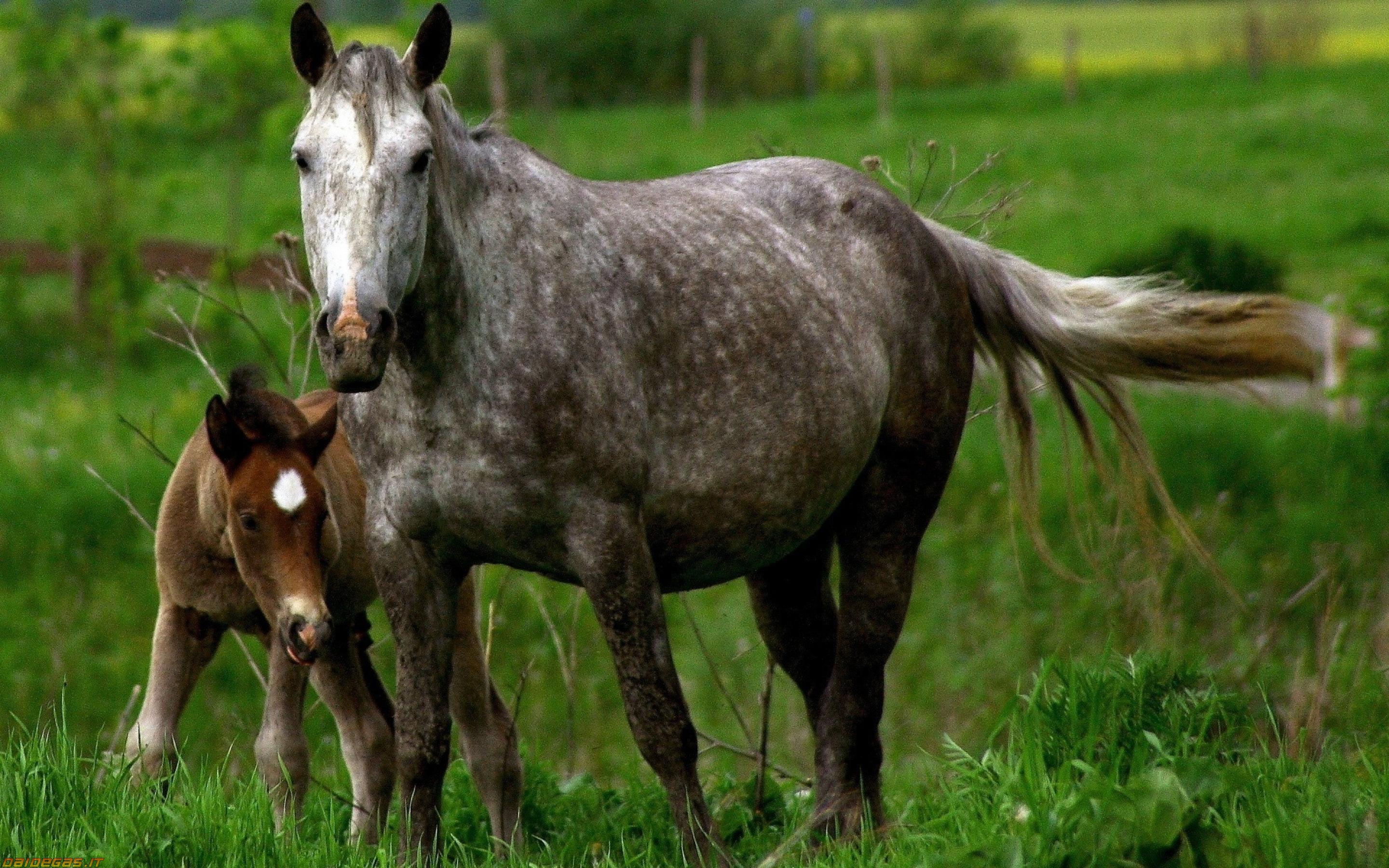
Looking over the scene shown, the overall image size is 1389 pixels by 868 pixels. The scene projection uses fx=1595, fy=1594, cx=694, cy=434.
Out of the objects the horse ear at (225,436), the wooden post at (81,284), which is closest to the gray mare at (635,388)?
the horse ear at (225,436)

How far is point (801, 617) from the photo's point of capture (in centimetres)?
553

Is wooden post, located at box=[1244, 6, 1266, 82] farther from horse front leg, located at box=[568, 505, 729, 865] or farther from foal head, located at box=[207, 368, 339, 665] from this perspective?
horse front leg, located at box=[568, 505, 729, 865]

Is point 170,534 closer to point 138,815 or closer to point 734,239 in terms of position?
point 138,815

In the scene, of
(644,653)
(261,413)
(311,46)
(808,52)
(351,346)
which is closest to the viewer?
(351,346)

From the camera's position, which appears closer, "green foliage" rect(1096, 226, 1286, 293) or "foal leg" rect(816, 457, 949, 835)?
"foal leg" rect(816, 457, 949, 835)

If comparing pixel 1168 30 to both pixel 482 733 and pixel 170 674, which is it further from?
pixel 170 674

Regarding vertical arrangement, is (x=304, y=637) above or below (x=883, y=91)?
above

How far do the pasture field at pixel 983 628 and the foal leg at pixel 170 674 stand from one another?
0.28 m

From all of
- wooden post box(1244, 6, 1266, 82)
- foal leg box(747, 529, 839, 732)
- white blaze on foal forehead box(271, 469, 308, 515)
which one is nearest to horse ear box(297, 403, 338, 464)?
white blaze on foal forehead box(271, 469, 308, 515)

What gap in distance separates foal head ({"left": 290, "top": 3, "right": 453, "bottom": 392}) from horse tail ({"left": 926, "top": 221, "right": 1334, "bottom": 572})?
2.43m

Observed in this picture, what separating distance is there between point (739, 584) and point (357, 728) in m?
6.73

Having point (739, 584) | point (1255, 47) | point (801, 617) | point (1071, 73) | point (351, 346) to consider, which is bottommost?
point (739, 584)

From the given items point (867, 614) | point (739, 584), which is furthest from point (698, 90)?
point (867, 614)

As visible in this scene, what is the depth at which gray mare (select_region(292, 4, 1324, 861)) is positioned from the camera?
3783 mm
